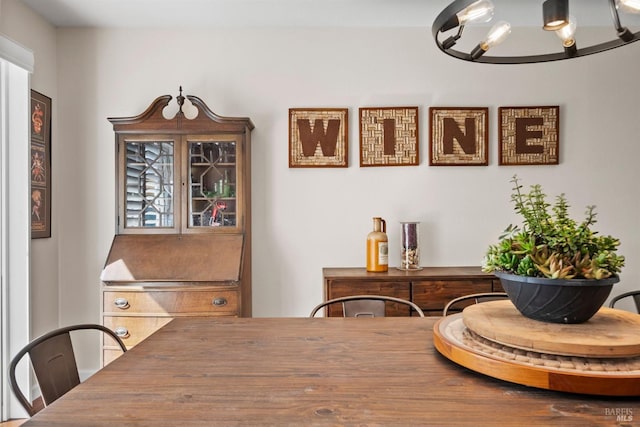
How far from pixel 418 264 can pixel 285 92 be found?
1618 millimetres

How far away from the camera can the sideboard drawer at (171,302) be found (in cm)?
265

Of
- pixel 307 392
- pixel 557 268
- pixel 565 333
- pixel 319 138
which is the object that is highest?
pixel 319 138

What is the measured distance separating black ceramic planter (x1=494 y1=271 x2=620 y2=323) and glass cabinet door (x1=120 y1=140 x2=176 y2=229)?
7.63 ft

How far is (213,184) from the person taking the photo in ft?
9.55

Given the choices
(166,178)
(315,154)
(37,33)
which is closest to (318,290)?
(315,154)

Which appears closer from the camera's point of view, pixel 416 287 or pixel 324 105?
pixel 416 287

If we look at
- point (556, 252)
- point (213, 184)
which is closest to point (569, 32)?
point (556, 252)

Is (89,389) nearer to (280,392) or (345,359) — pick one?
(280,392)

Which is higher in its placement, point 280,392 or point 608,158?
point 608,158

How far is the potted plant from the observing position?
1106mm

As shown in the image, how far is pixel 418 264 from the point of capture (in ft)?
9.94

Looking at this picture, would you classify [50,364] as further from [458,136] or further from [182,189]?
[458,136]

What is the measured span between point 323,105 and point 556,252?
7.56 ft

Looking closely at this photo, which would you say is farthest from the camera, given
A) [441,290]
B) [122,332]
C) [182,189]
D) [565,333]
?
[182,189]
